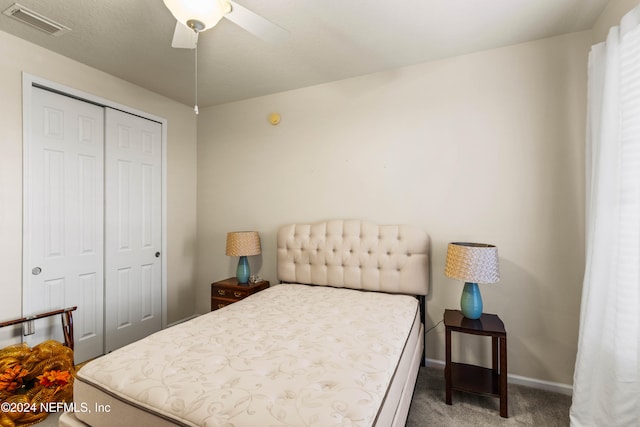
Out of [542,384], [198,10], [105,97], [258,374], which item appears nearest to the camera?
[258,374]

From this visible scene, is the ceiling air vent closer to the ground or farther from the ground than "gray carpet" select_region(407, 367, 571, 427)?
farther from the ground

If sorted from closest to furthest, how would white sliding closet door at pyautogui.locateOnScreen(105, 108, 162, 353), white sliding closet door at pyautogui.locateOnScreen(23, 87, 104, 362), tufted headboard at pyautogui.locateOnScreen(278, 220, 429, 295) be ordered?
1. white sliding closet door at pyautogui.locateOnScreen(23, 87, 104, 362)
2. tufted headboard at pyautogui.locateOnScreen(278, 220, 429, 295)
3. white sliding closet door at pyautogui.locateOnScreen(105, 108, 162, 353)

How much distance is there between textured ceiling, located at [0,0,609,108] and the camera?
187 cm

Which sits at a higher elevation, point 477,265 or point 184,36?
point 184,36

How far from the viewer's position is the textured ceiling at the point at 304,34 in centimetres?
187

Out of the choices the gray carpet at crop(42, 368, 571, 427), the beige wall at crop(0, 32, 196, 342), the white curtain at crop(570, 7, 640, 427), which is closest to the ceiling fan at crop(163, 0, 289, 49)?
the beige wall at crop(0, 32, 196, 342)

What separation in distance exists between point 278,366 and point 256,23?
1699 mm

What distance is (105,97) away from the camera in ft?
9.09

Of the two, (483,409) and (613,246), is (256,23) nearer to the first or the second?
(613,246)

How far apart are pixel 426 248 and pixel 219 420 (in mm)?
1954

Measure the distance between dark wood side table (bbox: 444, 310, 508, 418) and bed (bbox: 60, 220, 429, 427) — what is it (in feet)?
0.87

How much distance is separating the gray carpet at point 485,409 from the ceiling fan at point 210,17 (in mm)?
2476

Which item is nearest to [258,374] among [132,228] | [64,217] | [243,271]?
[243,271]

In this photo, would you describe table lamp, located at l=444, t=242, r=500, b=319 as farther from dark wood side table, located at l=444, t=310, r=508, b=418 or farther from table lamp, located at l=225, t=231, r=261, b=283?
table lamp, located at l=225, t=231, r=261, b=283
